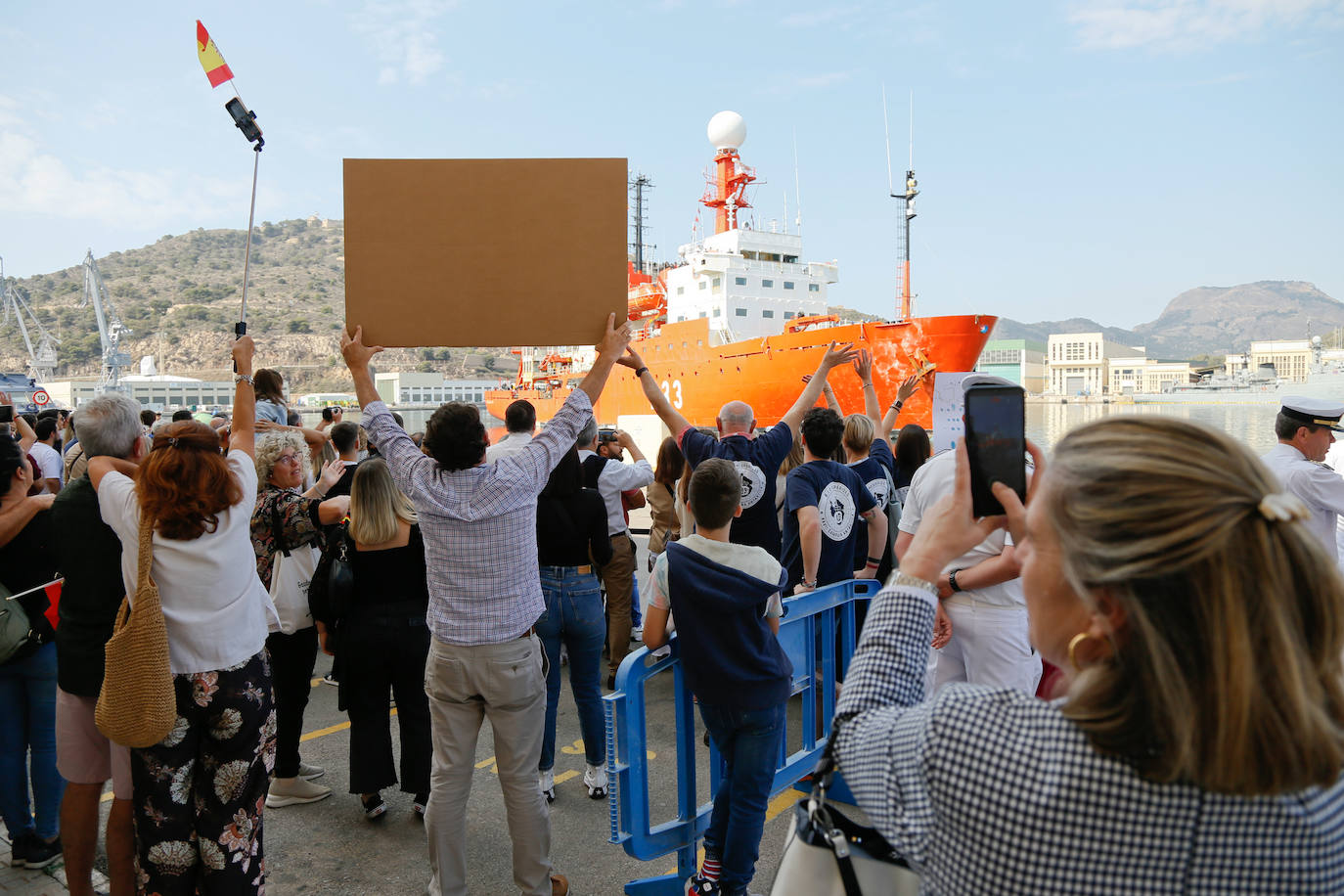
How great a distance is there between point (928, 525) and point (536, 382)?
34.9 meters

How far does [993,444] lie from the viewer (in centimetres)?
142

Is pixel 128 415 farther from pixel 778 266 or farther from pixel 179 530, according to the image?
pixel 778 266

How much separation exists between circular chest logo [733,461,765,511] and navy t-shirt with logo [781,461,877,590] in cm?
16

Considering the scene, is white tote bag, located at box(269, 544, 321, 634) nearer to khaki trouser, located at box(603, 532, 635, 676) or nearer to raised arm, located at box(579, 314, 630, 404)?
khaki trouser, located at box(603, 532, 635, 676)

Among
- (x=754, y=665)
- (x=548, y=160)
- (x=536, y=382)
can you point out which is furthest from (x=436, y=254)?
(x=536, y=382)

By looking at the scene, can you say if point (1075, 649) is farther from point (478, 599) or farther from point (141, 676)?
point (141, 676)

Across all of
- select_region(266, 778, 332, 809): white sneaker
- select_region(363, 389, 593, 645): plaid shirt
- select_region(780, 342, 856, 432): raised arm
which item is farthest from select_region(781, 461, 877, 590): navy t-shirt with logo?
select_region(266, 778, 332, 809): white sneaker

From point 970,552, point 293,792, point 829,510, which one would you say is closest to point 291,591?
point 293,792

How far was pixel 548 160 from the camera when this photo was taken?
2594 mm

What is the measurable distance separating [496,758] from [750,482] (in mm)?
1826

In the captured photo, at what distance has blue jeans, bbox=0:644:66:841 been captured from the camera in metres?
3.40

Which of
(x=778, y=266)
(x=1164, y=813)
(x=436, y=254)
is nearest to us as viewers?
(x=1164, y=813)

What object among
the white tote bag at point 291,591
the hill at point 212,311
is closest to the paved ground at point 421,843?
the white tote bag at point 291,591

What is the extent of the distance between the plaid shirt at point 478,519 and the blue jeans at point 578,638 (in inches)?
36.1
